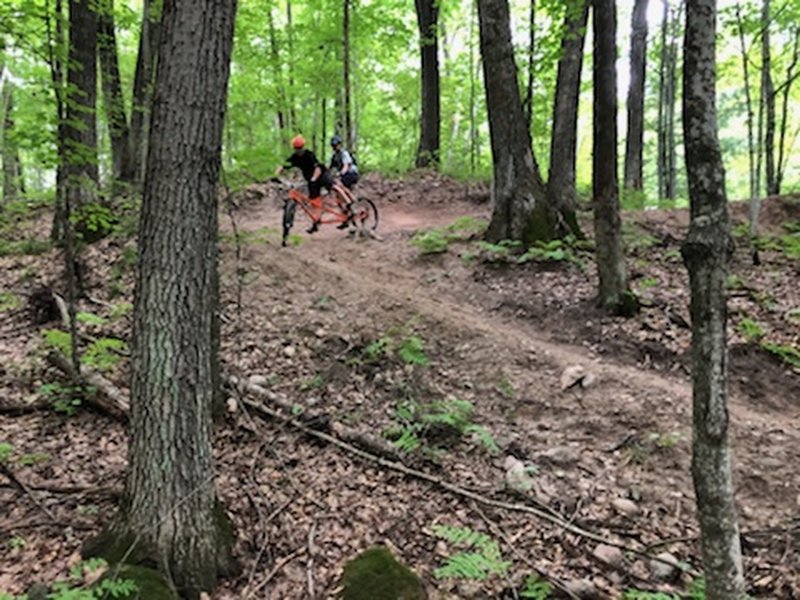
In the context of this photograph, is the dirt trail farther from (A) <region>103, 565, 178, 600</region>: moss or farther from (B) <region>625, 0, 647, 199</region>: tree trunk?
(B) <region>625, 0, 647, 199</region>: tree trunk

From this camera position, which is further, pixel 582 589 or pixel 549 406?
pixel 549 406

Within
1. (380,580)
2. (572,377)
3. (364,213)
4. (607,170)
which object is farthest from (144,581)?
(364,213)

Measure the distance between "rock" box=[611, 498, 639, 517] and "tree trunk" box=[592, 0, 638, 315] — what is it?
3645 mm

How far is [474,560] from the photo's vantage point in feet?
12.8

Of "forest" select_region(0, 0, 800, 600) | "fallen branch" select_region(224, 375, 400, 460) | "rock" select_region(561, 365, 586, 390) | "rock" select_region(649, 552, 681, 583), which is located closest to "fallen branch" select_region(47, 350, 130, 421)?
"forest" select_region(0, 0, 800, 600)

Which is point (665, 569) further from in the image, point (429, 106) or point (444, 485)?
point (429, 106)

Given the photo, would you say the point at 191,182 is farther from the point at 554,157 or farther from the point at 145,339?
the point at 554,157

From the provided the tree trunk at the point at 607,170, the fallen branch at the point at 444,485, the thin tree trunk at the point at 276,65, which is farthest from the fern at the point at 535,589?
the thin tree trunk at the point at 276,65

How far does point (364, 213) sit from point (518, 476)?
831cm

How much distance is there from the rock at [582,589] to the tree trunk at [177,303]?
2.52 meters

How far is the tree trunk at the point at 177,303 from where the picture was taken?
3701mm

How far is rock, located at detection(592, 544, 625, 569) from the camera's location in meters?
4.22

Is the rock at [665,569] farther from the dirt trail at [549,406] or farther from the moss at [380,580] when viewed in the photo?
the moss at [380,580]

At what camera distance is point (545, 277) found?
9.37 metres
